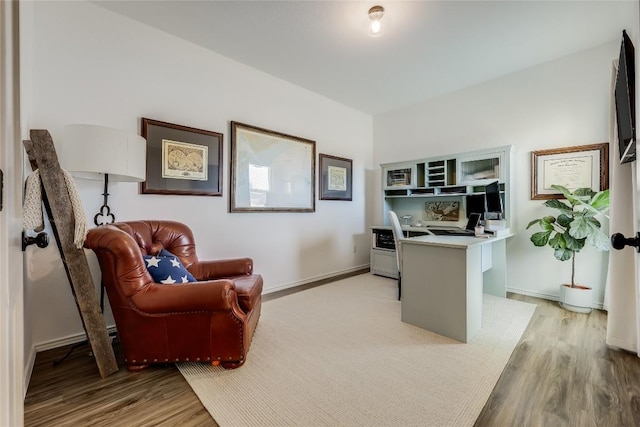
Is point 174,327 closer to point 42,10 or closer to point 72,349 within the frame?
point 72,349

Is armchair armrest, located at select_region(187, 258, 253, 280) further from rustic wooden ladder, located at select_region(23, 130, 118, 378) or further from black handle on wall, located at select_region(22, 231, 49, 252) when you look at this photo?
black handle on wall, located at select_region(22, 231, 49, 252)

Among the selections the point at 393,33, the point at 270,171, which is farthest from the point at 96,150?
the point at 393,33

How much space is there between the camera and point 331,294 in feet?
10.8

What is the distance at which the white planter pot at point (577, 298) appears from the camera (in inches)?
107

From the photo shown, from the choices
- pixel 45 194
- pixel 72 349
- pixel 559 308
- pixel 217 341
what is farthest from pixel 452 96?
pixel 72 349

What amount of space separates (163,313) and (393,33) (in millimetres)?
3069

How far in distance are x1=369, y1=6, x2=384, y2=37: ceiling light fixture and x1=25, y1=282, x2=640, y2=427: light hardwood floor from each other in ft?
9.34

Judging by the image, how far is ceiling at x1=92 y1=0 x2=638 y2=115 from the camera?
228 cm

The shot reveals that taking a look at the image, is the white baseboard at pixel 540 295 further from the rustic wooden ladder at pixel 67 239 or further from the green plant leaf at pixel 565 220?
the rustic wooden ladder at pixel 67 239

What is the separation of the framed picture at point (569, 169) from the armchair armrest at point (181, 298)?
3.65 metres

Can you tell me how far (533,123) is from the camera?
3242 millimetres

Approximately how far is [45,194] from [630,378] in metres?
3.68

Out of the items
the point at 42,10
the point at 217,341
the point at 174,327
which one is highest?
the point at 42,10

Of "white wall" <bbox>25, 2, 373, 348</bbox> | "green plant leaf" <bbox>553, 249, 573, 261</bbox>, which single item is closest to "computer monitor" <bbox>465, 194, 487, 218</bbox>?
"green plant leaf" <bbox>553, 249, 573, 261</bbox>
